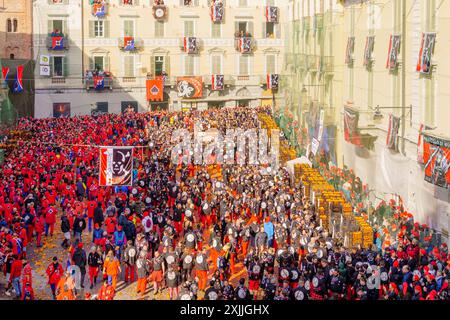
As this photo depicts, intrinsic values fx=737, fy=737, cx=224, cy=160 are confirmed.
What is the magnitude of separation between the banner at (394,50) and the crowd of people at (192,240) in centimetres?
535

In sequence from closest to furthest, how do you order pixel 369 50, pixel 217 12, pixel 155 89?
1. pixel 369 50
2. pixel 155 89
3. pixel 217 12

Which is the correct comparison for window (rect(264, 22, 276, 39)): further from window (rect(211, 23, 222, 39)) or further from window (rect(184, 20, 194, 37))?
window (rect(184, 20, 194, 37))

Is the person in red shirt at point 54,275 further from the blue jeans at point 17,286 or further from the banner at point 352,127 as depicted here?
the banner at point 352,127

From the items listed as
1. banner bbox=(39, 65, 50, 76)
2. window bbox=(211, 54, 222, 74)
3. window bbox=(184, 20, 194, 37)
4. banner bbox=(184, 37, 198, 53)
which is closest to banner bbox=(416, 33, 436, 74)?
banner bbox=(184, 37, 198, 53)

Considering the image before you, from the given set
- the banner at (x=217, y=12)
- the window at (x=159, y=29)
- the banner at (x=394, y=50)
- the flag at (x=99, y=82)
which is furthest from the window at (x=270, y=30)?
the banner at (x=394, y=50)

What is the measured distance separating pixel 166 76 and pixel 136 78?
2.42m

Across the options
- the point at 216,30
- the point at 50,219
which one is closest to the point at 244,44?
the point at 216,30

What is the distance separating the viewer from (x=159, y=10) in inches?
2347

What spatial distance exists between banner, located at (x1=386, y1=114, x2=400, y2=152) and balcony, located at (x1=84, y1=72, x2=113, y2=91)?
35795 millimetres

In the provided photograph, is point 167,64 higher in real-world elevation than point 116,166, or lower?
higher

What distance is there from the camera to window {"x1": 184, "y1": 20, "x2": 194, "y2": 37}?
60.6 m

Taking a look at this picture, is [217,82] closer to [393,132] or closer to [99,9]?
[99,9]

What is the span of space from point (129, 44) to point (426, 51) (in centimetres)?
3905

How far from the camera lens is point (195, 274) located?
19.8 metres
